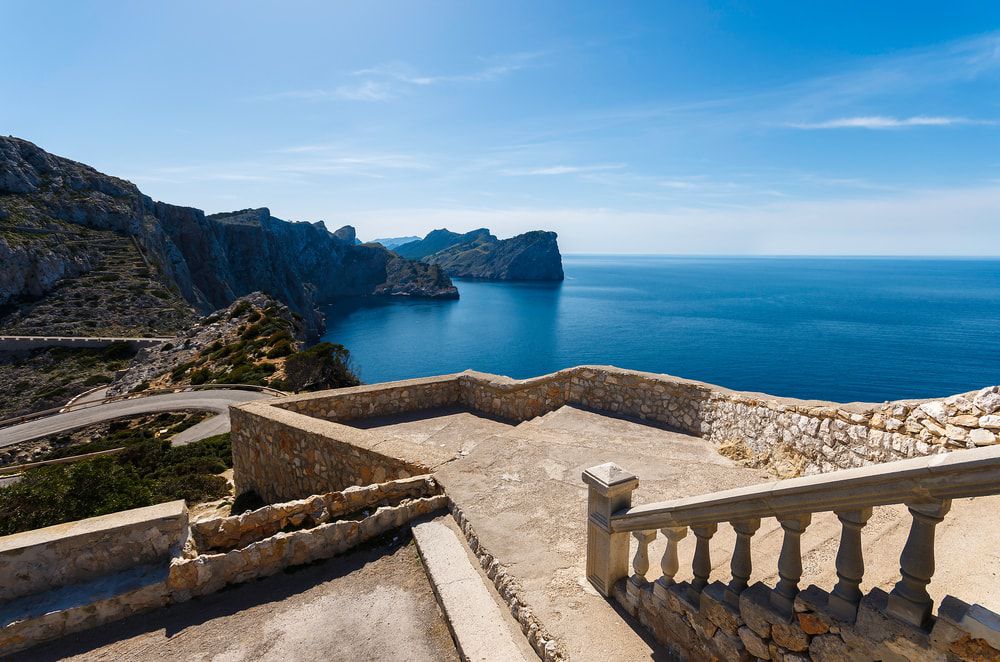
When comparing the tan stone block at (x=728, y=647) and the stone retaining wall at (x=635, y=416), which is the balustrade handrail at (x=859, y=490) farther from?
the stone retaining wall at (x=635, y=416)

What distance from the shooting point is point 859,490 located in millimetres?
2629

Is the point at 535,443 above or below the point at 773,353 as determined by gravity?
above

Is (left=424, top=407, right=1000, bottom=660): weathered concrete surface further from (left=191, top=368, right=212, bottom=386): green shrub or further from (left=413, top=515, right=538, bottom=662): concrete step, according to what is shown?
(left=191, top=368, right=212, bottom=386): green shrub

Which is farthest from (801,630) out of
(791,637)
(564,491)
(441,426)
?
(441,426)

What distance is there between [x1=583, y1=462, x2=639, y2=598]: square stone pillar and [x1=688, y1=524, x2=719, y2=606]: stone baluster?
811 millimetres

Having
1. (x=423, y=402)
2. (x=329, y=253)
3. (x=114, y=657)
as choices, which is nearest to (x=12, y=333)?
(x=423, y=402)

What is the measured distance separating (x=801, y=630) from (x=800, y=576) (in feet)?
1.00

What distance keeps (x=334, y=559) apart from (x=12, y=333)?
65.2m

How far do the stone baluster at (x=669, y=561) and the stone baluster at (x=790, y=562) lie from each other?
0.86 meters

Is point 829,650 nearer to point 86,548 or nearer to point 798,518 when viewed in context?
point 798,518

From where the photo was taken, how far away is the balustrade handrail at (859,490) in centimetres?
218

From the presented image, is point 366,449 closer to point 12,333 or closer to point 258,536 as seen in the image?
point 258,536

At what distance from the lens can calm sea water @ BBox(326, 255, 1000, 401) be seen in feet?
177

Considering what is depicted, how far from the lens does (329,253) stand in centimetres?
16175
